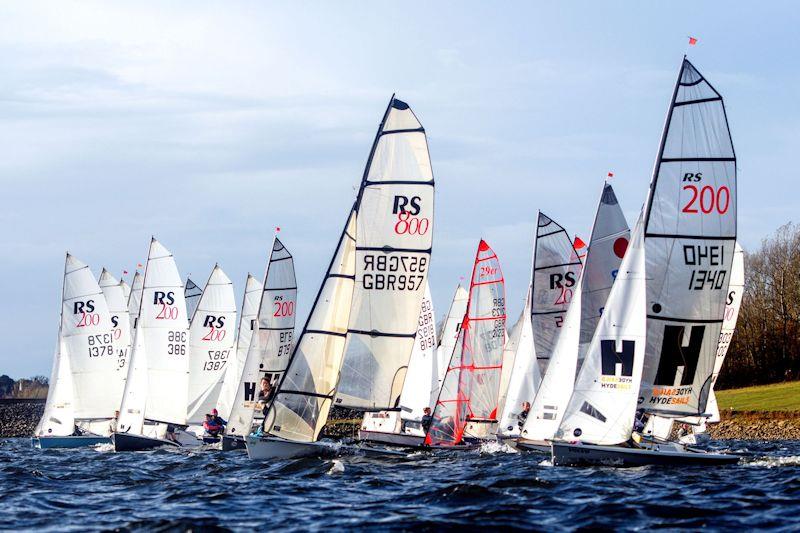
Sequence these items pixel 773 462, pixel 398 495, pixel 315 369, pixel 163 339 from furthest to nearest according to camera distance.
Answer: pixel 163 339
pixel 315 369
pixel 773 462
pixel 398 495

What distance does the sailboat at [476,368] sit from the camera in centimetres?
3459

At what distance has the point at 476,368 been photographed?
35.3m

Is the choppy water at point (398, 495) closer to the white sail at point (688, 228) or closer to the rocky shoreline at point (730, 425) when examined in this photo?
the white sail at point (688, 228)

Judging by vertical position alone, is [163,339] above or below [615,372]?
above

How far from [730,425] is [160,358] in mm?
28531

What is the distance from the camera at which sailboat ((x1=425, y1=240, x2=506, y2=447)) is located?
3459 centimetres

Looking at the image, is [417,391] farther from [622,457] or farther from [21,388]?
[21,388]

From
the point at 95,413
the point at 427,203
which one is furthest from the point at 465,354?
the point at 95,413

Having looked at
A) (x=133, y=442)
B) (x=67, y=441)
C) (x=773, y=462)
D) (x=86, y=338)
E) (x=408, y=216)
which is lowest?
(x=67, y=441)

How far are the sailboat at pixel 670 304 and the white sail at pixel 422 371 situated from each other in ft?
61.1

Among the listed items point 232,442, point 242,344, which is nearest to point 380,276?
point 232,442

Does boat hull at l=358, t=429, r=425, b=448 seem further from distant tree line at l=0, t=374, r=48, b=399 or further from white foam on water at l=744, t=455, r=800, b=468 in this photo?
distant tree line at l=0, t=374, r=48, b=399

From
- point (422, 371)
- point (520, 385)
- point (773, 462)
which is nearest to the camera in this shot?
point (773, 462)

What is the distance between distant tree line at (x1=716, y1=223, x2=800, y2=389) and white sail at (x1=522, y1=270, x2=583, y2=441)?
159ft
